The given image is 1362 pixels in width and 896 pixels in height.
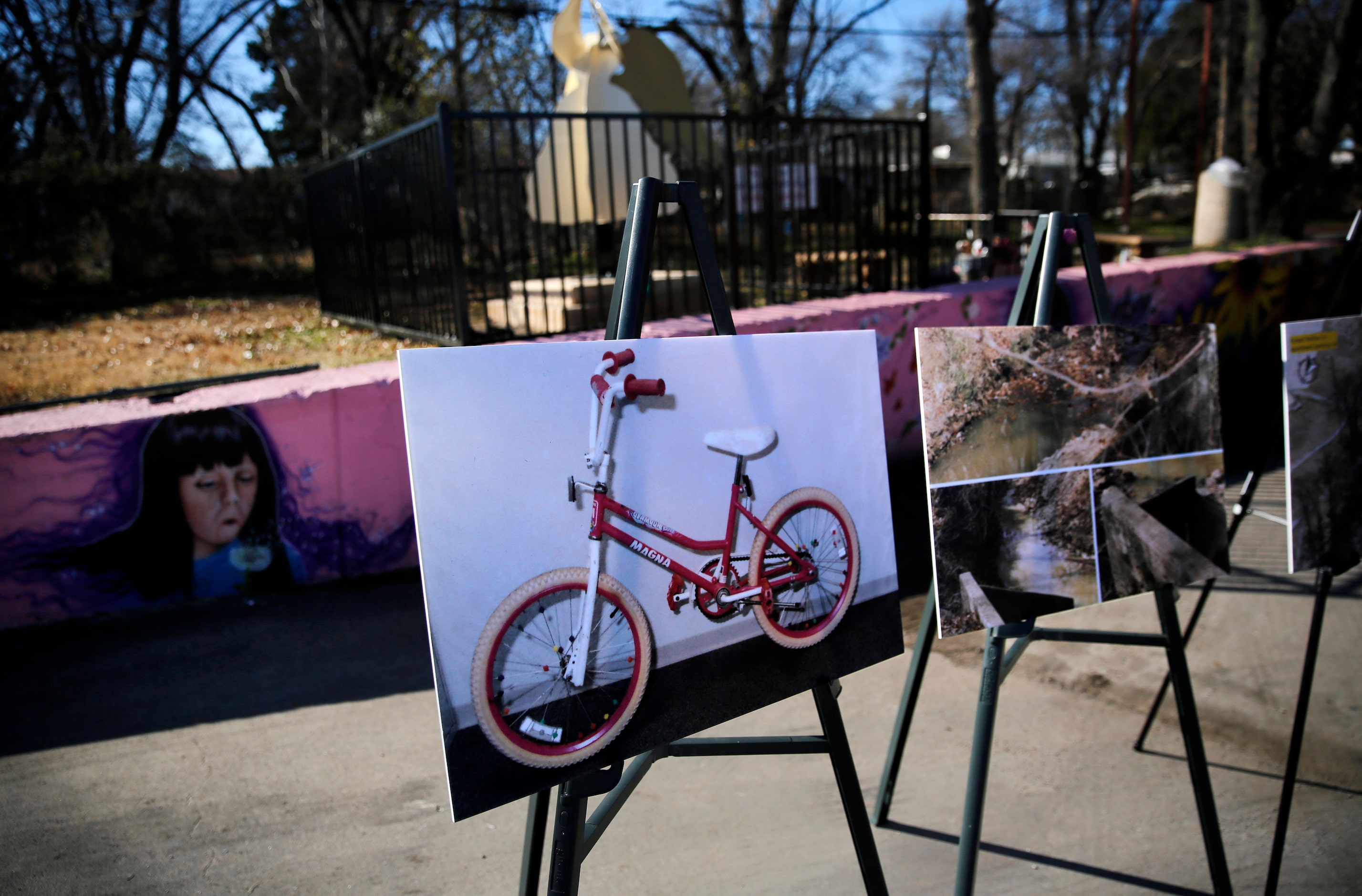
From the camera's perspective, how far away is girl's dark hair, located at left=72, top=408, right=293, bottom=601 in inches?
140

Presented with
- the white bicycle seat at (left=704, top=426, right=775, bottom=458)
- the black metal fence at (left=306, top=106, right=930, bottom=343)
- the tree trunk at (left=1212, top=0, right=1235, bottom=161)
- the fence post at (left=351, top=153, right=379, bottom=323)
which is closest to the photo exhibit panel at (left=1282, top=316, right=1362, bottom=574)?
the white bicycle seat at (left=704, top=426, right=775, bottom=458)

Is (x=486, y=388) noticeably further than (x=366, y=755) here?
No

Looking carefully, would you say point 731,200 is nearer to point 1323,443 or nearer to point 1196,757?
point 1323,443

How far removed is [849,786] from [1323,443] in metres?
1.67

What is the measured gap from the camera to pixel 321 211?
8.73 m

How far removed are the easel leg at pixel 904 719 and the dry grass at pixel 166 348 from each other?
360 centimetres

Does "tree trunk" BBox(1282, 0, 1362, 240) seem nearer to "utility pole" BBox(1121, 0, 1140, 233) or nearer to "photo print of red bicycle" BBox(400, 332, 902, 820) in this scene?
"utility pole" BBox(1121, 0, 1140, 233)

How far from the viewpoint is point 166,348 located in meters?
6.89

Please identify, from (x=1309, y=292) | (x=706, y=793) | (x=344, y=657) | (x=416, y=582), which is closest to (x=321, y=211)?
(x=416, y=582)

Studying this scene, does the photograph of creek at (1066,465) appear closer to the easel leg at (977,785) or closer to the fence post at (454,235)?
the easel leg at (977,785)

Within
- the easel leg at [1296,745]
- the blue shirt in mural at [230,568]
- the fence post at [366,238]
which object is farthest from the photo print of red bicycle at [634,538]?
the fence post at [366,238]

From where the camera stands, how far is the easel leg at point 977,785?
178 cm

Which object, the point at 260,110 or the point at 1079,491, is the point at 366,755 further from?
the point at 260,110

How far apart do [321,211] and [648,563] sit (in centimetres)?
852
